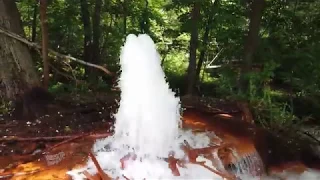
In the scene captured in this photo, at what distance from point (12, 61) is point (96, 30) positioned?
334cm

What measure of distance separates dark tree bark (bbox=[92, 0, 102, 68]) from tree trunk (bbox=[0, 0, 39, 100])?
118 inches

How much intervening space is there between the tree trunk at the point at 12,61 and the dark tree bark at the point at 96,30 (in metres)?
2.99

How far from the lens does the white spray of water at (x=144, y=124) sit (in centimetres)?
366

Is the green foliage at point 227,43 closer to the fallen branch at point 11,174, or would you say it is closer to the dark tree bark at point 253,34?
the dark tree bark at point 253,34

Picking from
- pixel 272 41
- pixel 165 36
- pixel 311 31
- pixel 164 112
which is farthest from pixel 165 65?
pixel 164 112

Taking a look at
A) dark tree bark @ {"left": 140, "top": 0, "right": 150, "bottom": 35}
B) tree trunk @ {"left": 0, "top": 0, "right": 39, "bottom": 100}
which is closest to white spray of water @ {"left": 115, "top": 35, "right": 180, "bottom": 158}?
tree trunk @ {"left": 0, "top": 0, "right": 39, "bottom": 100}

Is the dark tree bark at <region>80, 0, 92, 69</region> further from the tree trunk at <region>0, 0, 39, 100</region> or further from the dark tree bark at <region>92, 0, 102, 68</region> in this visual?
the tree trunk at <region>0, 0, 39, 100</region>

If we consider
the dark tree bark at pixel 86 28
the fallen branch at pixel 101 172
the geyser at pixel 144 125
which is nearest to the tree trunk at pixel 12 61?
the geyser at pixel 144 125

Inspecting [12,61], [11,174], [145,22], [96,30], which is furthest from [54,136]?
[145,22]

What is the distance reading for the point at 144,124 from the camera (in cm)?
390

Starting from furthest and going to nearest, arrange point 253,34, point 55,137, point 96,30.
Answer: point 96,30
point 253,34
point 55,137

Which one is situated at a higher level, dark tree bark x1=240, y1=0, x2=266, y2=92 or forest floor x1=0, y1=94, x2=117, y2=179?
dark tree bark x1=240, y1=0, x2=266, y2=92

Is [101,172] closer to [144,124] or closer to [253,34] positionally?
[144,124]

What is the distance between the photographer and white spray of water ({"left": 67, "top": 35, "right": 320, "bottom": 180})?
3.66 m
